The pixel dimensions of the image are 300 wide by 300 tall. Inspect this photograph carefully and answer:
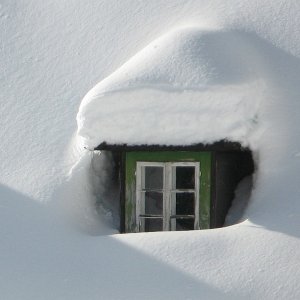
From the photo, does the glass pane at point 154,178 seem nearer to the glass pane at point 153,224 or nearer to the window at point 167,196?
the window at point 167,196

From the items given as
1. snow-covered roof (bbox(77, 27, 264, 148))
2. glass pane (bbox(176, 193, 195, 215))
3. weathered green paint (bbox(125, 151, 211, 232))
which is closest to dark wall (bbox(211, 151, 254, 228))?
weathered green paint (bbox(125, 151, 211, 232))

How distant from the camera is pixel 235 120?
7.24m

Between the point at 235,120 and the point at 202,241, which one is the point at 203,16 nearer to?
the point at 235,120

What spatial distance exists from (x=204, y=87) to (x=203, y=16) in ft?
3.60

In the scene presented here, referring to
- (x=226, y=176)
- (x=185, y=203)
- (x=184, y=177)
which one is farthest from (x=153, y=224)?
(x=226, y=176)

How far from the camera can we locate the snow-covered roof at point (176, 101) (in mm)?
7238

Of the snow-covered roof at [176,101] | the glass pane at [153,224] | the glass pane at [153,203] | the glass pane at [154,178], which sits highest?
the snow-covered roof at [176,101]

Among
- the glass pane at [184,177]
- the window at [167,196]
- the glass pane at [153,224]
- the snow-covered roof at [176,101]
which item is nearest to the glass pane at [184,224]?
the window at [167,196]

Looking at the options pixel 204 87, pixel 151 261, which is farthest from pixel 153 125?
pixel 151 261

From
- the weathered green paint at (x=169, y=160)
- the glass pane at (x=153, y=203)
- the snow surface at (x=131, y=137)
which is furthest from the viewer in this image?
the glass pane at (x=153, y=203)

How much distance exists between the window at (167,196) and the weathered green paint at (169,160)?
0.03 m

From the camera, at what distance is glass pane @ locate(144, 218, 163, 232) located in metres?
7.56

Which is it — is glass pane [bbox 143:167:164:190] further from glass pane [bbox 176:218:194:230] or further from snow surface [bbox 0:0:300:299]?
snow surface [bbox 0:0:300:299]

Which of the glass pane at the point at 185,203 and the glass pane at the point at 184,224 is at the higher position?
the glass pane at the point at 185,203
